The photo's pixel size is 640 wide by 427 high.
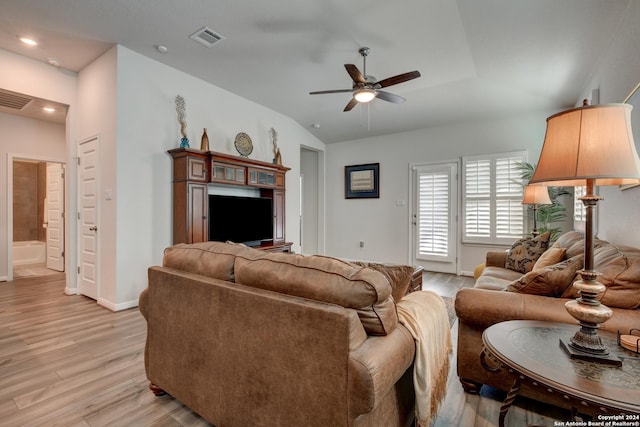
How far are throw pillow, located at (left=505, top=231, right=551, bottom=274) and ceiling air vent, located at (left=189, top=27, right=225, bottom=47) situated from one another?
405 cm

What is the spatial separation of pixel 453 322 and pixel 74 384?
322cm

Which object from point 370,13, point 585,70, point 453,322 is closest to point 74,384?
point 453,322

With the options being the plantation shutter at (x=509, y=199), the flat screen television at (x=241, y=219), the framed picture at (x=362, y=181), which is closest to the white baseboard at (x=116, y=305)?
the flat screen television at (x=241, y=219)

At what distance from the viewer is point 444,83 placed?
432 centimetres

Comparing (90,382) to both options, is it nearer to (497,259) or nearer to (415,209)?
(497,259)

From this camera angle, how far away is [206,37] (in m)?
3.32

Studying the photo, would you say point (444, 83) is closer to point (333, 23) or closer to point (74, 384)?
point (333, 23)

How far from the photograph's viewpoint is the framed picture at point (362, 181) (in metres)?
6.35

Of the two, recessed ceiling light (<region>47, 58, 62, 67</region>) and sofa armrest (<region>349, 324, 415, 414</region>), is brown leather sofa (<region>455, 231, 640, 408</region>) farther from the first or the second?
recessed ceiling light (<region>47, 58, 62, 67</region>)

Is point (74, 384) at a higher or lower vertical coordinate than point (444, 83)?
lower

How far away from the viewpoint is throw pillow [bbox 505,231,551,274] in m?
3.13

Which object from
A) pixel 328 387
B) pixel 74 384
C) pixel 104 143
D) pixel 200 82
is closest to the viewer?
pixel 328 387

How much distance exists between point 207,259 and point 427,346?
3.90 ft

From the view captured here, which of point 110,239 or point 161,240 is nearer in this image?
point 110,239
